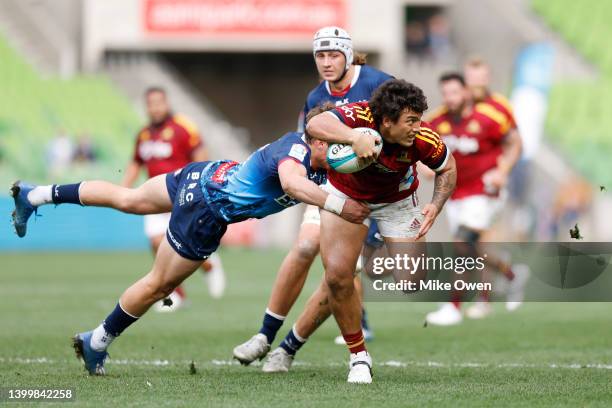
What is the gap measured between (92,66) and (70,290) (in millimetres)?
17443

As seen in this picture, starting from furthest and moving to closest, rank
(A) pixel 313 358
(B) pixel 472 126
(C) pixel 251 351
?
(B) pixel 472 126
(A) pixel 313 358
(C) pixel 251 351

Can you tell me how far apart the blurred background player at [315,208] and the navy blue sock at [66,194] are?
4.73 feet

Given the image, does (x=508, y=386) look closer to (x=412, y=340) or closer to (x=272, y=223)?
(x=412, y=340)

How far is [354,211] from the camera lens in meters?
6.60

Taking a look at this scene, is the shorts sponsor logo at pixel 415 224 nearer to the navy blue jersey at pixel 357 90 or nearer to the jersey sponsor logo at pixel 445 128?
the navy blue jersey at pixel 357 90

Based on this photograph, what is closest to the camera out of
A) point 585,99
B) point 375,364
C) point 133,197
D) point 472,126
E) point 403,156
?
point 403,156

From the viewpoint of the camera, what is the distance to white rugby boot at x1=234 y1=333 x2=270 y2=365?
757 cm

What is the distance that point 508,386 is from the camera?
664 cm

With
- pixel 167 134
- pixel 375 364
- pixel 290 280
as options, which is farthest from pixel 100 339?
pixel 167 134

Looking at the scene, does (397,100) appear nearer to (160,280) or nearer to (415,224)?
(415,224)

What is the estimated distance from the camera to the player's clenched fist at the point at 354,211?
6578mm

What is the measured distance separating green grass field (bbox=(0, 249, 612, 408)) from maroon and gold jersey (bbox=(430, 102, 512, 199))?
1456mm

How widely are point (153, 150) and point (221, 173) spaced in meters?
5.88

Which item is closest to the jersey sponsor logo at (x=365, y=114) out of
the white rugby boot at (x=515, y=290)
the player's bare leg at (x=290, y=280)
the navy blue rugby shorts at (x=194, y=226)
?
the navy blue rugby shorts at (x=194, y=226)
